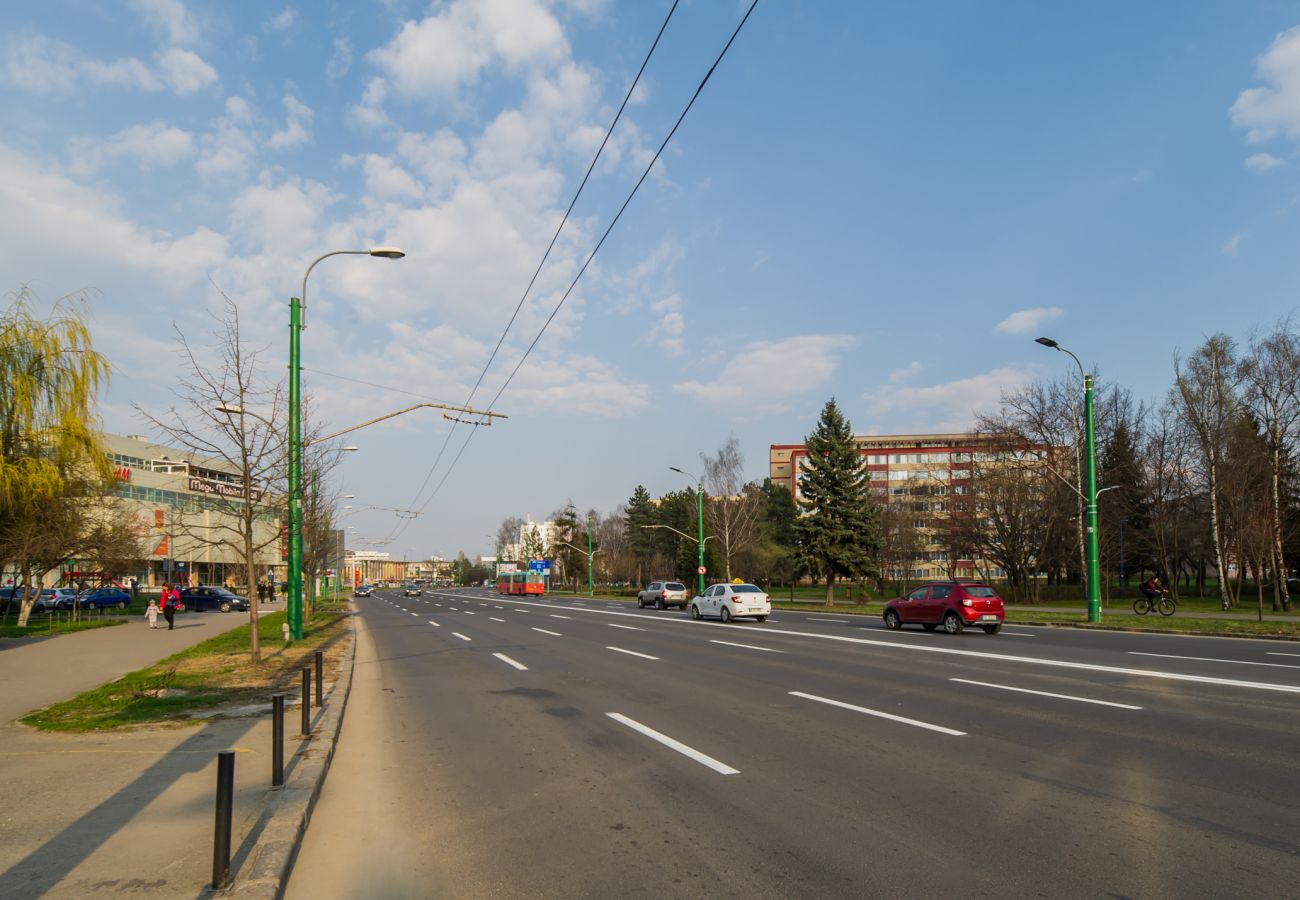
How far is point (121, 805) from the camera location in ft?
20.7

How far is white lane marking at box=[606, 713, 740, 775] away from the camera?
7512 millimetres

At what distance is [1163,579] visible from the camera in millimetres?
57469

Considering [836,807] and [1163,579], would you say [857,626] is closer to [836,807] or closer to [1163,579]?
[836,807]

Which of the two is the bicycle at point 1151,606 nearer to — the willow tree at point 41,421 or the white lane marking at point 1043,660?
the white lane marking at point 1043,660

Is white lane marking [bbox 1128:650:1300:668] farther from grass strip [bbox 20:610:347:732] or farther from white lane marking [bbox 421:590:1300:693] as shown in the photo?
grass strip [bbox 20:610:347:732]

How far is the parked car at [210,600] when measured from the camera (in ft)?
173

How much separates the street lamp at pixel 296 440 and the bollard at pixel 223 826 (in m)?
14.5

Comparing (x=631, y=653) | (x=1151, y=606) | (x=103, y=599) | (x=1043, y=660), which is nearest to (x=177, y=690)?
(x=631, y=653)

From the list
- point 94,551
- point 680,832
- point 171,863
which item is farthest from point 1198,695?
point 94,551

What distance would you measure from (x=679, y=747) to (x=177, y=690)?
8.93 m

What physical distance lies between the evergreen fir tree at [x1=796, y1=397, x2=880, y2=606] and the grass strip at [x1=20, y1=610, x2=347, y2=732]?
120 feet

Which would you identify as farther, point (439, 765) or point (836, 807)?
point (439, 765)

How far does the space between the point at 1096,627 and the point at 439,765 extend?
24727 millimetres

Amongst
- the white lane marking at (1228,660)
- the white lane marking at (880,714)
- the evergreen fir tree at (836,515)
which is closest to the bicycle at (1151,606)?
the white lane marking at (1228,660)
